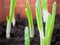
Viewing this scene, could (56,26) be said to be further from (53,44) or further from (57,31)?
(53,44)

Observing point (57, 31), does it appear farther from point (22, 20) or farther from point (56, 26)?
point (22, 20)

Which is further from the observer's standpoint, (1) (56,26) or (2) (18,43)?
(1) (56,26)

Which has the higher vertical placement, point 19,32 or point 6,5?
point 6,5

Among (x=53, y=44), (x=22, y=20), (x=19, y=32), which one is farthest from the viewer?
(x=22, y=20)

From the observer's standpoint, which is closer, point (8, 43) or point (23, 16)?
point (8, 43)

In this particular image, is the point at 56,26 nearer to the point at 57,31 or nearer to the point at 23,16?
the point at 57,31

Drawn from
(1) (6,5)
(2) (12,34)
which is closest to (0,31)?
(2) (12,34)

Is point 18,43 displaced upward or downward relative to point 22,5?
downward

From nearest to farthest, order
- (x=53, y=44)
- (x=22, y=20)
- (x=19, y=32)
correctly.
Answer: (x=53, y=44), (x=19, y=32), (x=22, y=20)

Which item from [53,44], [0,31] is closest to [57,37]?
[53,44]
